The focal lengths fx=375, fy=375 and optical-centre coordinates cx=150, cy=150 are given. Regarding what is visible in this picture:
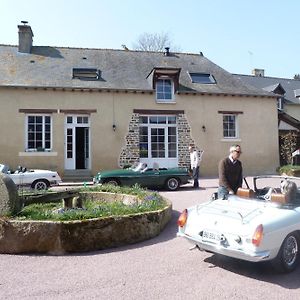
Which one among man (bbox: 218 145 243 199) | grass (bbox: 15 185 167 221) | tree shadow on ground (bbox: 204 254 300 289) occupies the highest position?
man (bbox: 218 145 243 199)

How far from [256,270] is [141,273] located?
160 centimetres

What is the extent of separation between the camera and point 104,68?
21141mm

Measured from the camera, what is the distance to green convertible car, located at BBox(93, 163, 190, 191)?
13586 millimetres

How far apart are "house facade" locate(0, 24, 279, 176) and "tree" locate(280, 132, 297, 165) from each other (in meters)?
2.56

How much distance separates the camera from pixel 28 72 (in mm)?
19500

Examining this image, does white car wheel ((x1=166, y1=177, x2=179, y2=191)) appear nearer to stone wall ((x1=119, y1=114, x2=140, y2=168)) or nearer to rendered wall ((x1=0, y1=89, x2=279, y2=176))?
stone wall ((x1=119, y1=114, x2=140, y2=168))

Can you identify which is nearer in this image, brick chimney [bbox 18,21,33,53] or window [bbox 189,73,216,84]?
brick chimney [bbox 18,21,33,53]

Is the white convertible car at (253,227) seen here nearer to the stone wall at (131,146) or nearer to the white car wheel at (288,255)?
the white car wheel at (288,255)

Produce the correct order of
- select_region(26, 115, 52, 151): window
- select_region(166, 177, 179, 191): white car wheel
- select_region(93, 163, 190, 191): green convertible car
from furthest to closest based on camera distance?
select_region(26, 115, 52, 151): window → select_region(166, 177, 179, 191): white car wheel → select_region(93, 163, 190, 191): green convertible car

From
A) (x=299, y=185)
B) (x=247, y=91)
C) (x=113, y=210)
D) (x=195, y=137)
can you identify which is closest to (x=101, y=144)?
(x=195, y=137)

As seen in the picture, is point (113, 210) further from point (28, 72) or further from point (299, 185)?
point (28, 72)

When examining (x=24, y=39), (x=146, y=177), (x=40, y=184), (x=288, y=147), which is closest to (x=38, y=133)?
(x=40, y=184)

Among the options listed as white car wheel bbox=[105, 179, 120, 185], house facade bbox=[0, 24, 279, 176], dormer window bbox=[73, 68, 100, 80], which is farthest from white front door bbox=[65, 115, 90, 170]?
white car wheel bbox=[105, 179, 120, 185]

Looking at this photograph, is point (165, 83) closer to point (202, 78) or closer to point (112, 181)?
point (202, 78)
